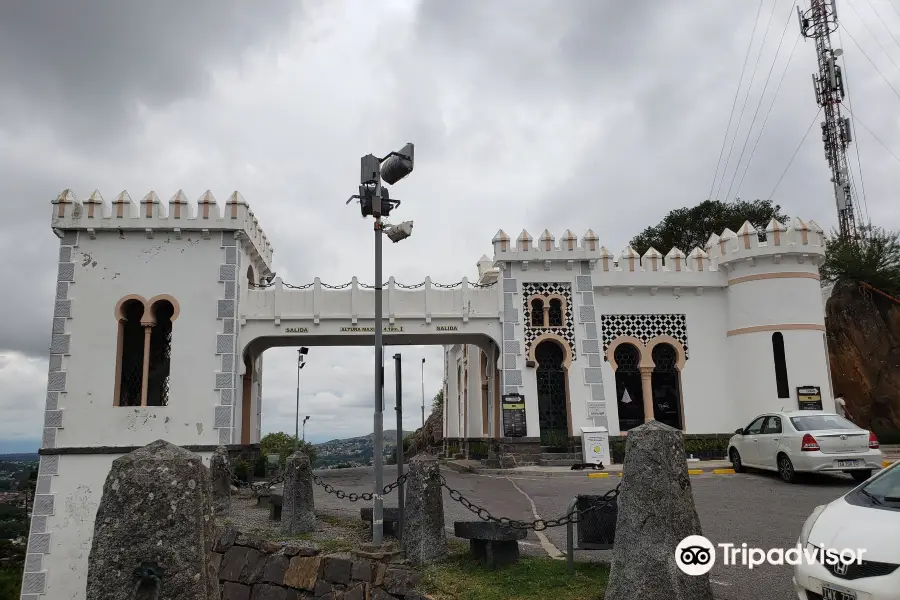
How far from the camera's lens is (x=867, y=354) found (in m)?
24.2

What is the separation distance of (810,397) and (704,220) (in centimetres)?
1670

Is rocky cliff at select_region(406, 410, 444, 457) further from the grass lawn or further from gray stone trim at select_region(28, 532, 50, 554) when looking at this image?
the grass lawn

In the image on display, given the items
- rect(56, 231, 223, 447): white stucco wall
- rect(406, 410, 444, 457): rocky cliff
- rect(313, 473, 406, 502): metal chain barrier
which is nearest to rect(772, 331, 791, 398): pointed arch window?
rect(313, 473, 406, 502): metal chain barrier

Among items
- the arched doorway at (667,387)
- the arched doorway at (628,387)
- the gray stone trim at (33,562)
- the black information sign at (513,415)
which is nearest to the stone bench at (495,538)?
the black information sign at (513,415)

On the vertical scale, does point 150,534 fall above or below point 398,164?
below

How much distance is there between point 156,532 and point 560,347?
58.0 ft

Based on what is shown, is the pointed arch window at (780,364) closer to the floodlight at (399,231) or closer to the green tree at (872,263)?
the green tree at (872,263)

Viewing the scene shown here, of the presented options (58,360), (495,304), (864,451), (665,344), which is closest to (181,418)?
(58,360)

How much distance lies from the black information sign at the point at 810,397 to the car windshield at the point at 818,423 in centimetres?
708

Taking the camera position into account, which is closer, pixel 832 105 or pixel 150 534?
pixel 150 534

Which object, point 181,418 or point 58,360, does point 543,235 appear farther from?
point 58,360

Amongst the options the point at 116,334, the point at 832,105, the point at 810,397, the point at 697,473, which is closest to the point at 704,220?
the point at 832,105

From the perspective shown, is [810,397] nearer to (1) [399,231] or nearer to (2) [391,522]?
(2) [391,522]

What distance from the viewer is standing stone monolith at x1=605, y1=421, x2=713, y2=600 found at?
4.98 m
